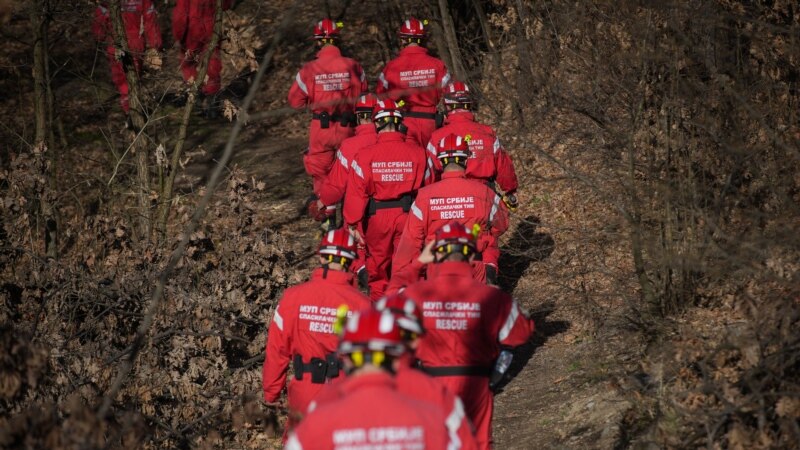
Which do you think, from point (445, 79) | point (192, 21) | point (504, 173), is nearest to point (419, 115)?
point (445, 79)

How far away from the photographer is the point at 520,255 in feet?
44.7

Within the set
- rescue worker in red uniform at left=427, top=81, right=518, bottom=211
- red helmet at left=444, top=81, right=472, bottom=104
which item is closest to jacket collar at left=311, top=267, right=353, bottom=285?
rescue worker in red uniform at left=427, top=81, right=518, bottom=211

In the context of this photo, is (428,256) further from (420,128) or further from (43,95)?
(43,95)

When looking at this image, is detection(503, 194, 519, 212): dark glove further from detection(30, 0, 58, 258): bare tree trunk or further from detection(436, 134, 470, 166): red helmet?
detection(30, 0, 58, 258): bare tree trunk

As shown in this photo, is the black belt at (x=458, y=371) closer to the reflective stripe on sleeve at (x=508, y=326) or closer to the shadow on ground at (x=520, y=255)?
the reflective stripe on sleeve at (x=508, y=326)

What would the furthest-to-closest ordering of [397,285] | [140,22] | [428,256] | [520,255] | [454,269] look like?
[140,22], [520,255], [397,285], [428,256], [454,269]

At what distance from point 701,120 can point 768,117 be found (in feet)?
2.70

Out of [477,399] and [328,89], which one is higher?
[328,89]

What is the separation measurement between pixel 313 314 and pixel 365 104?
492 centimetres

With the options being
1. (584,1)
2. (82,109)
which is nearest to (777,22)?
(584,1)

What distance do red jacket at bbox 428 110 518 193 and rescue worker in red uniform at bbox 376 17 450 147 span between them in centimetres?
159

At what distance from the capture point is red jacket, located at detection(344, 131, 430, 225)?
11.6m

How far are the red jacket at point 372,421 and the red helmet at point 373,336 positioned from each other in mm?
128

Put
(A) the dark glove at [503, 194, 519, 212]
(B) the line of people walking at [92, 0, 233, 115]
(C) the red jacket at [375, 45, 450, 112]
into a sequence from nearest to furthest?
(A) the dark glove at [503, 194, 519, 212] < (C) the red jacket at [375, 45, 450, 112] < (B) the line of people walking at [92, 0, 233, 115]
